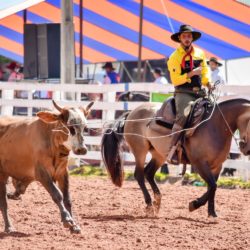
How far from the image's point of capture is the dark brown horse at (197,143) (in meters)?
9.41

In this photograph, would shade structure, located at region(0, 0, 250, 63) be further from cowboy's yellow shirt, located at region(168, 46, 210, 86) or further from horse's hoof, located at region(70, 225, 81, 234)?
horse's hoof, located at region(70, 225, 81, 234)

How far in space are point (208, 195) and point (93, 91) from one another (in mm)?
5681

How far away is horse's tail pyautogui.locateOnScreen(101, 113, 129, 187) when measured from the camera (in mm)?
10344

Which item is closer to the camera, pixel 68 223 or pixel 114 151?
pixel 68 223

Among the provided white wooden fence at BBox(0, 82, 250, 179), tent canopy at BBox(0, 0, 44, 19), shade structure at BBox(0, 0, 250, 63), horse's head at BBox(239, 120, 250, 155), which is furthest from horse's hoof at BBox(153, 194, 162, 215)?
tent canopy at BBox(0, 0, 44, 19)

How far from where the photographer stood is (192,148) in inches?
379

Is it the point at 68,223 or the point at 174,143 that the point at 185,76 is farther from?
the point at 68,223

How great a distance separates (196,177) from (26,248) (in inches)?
249

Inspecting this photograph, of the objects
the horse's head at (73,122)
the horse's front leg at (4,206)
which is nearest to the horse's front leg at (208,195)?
the horse's head at (73,122)

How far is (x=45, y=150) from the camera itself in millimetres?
7879

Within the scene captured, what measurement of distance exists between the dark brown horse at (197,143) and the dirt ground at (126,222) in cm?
36

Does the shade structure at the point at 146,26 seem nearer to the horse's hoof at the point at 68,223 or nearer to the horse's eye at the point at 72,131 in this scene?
the horse's eye at the point at 72,131

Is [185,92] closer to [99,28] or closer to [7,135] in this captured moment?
[7,135]

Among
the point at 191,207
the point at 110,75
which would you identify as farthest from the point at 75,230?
the point at 110,75
